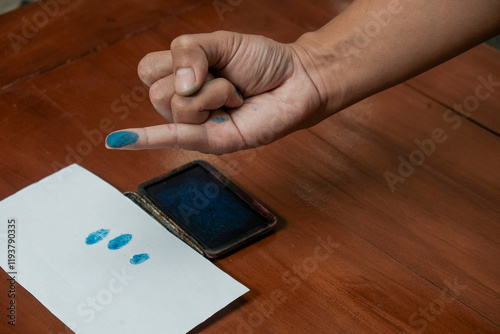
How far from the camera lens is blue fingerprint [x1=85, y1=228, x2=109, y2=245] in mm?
853

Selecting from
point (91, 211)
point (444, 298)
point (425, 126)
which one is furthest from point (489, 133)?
point (91, 211)

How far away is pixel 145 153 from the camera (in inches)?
39.1

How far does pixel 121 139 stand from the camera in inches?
30.5

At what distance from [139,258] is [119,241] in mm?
43

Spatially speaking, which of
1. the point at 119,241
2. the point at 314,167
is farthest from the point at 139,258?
the point at 314,167

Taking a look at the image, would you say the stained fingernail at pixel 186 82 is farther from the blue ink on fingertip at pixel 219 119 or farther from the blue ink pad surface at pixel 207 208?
the blue ink pad surface at pixel 207 208

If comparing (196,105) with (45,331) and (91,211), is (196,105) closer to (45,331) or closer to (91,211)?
(91,211)

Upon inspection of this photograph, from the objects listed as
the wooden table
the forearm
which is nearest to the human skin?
the forearm

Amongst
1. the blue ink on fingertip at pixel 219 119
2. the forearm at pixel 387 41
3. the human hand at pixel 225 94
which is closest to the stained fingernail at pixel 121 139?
the human hand at pixel 225 94

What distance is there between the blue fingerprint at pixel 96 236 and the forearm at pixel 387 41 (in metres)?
0.37

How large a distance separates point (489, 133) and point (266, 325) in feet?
1.87

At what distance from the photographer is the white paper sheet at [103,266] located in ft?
2.51

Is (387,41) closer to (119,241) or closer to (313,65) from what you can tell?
(313,65)

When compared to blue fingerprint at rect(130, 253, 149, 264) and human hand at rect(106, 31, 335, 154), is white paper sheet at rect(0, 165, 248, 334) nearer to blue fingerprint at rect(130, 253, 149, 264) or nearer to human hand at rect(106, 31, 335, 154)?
blue fingerprint at rect(130, 253, 149, 264)
